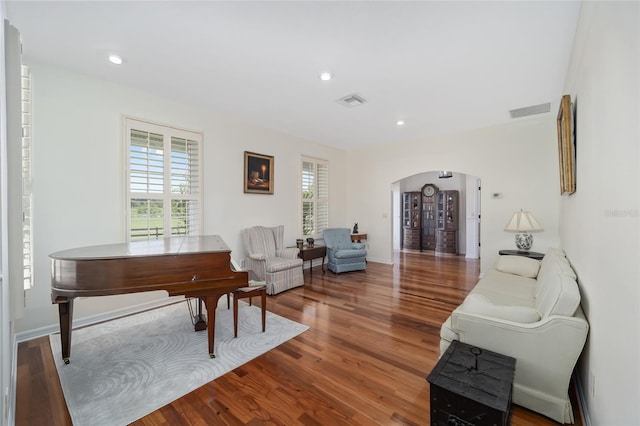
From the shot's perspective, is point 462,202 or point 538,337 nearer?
point 538,337

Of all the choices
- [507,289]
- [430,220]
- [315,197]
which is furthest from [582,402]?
[430,220]

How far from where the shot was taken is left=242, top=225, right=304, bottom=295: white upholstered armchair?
4.17 meters

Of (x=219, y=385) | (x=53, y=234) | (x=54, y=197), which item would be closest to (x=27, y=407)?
(x=219, y=385)

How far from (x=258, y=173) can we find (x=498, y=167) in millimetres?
4540

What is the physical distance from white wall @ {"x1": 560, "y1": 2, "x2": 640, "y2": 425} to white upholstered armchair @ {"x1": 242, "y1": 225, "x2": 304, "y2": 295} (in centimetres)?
347

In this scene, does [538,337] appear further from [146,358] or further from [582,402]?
[146,358]

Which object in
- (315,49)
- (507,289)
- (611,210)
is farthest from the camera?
(507,289)

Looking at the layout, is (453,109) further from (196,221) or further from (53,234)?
(53,234)

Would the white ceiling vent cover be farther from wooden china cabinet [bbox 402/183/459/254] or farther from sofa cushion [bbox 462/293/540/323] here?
wooden china cabinet [bbox 402/183/459/254]

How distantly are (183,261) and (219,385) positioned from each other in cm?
103

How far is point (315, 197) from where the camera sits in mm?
6160

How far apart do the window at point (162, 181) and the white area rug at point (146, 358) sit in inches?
46.7

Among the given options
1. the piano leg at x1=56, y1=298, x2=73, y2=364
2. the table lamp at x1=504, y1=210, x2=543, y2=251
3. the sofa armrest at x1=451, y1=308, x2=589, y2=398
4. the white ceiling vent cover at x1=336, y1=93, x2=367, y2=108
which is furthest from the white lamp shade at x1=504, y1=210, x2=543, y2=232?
the piano leg at x1=56, y1=298, x2=73, y2=364

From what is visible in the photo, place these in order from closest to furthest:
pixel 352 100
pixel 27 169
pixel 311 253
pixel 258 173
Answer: pixel 27 169, pixel 352 100, pixel 258 173, pixel 311 253
